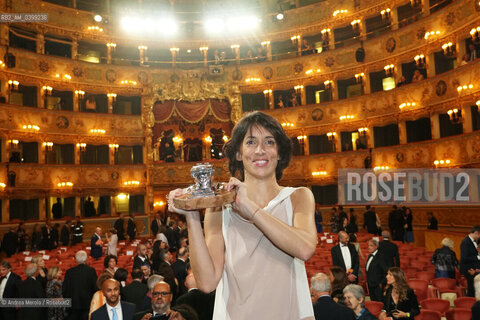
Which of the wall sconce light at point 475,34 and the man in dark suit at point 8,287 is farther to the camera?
the wall sconce light at point 475,34

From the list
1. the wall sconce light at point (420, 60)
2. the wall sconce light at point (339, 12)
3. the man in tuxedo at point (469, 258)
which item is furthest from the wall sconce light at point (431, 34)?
the man in tuxedo at point (469, 258)

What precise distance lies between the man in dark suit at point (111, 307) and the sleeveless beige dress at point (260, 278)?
404 cm

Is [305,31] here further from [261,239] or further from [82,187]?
[261,239]

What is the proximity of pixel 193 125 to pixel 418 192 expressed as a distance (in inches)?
589

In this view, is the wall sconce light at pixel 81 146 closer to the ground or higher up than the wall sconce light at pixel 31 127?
closer to the ground

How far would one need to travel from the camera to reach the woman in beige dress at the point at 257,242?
149 cm

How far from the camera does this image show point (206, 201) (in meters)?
1.43

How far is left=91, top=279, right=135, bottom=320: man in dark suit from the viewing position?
526 cm

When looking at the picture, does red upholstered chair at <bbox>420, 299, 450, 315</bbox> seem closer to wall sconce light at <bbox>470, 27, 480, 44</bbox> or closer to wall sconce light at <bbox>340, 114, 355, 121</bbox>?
wall sconce light at <bbox>470, 27, 480, 44</bbox>

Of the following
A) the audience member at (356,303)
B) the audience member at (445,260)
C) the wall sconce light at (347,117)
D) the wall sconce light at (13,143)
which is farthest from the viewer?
the wall sconce light at (347,117)

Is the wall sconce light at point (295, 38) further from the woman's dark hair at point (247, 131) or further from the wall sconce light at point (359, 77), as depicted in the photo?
the woman's dark hair at point (247, 131)

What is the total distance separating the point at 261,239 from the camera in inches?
64.0

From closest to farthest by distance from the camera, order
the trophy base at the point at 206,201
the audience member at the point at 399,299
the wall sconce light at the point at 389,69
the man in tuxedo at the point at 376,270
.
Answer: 1. the trophy base at the point at 206,201
2. the audience member at the point at 399,299
3. the man in tuxedo at the point at 376,270
4. the wall sconce light at the point at 389,69

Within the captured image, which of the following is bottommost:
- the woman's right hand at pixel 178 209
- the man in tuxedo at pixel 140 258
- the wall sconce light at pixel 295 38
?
the man in tuxedo at pixel 140 258
